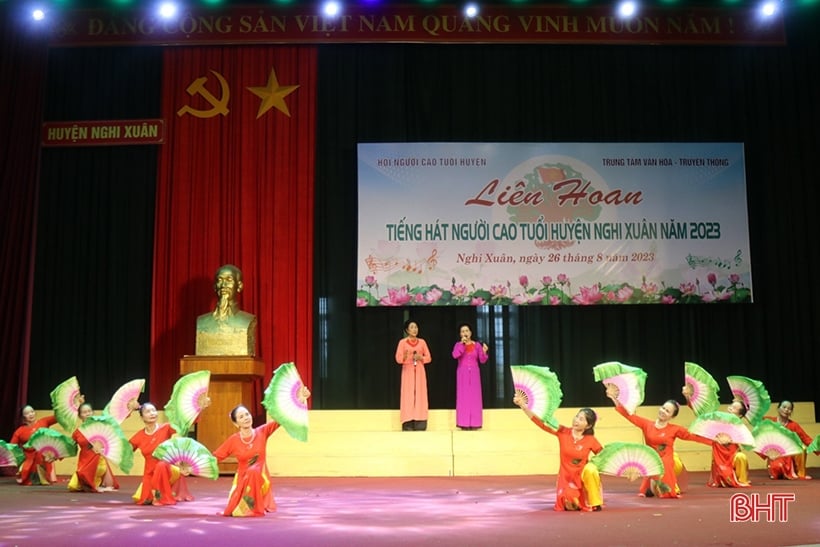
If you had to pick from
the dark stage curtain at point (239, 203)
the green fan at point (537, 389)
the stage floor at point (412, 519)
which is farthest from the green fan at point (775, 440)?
the dark stage curtain at point (239, 203)

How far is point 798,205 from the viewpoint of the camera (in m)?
10.6

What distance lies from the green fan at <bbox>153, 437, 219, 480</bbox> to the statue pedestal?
307 centimetres

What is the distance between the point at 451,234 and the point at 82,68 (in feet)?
15.9

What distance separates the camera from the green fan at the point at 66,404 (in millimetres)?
7691

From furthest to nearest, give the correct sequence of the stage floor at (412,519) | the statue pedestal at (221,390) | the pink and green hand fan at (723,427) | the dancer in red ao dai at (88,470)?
the statue pedestal at (221,390)
the dancer in red ao dai at (88,470)
the pink and green hand fan at (723,427)
the stage floor at (412,519)

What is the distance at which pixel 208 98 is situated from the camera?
34.8ft

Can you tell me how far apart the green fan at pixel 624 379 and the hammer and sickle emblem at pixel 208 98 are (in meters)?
6.20

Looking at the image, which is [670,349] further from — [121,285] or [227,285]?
[121,285]

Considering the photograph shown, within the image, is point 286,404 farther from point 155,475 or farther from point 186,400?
point 155,475

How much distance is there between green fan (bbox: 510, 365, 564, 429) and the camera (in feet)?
18.3

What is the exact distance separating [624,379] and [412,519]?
1829mm

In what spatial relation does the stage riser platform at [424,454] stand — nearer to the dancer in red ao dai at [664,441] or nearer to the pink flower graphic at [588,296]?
the pink flower graphic at [588,296]

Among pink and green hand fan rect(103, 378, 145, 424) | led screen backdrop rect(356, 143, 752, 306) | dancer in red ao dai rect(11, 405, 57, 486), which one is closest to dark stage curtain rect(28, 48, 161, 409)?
dancer in red ao dai rect(11, 405, 57, 486)

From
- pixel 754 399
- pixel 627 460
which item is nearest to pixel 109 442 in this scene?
pixel 627 460
